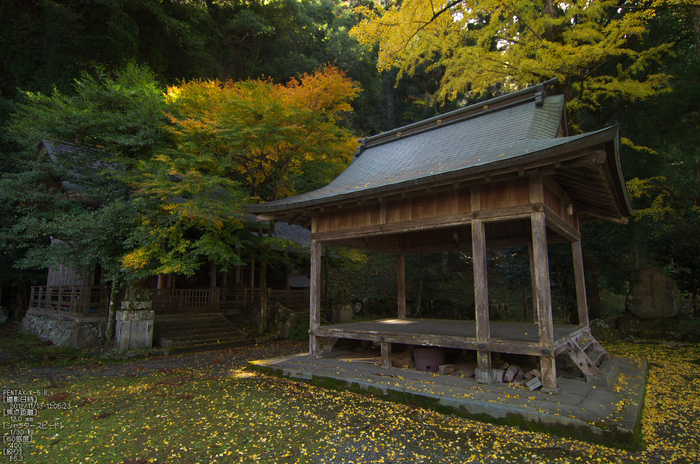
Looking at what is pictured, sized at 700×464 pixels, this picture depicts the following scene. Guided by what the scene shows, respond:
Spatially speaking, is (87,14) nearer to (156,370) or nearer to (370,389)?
(156,370)

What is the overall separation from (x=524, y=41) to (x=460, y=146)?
7.33 metres

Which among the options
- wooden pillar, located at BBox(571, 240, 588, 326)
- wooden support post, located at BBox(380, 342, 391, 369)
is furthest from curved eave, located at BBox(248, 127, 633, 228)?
wooden support post, located at BBox(380, 342, 391, 369)

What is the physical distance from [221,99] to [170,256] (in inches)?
200

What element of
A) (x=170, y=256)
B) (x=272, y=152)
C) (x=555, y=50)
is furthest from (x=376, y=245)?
(x=555, y=50)

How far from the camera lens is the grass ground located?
370 cm

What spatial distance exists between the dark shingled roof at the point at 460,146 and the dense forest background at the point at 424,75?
8.09 feet

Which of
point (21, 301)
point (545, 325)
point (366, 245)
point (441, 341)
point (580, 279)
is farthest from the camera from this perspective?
point (21, 301)

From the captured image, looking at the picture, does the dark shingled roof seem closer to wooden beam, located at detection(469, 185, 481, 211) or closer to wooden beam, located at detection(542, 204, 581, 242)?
wooden beam, located at detection(469, 185, 481, 211)

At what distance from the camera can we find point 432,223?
6324 millimetres

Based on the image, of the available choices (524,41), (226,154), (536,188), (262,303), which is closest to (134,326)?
(262,303)

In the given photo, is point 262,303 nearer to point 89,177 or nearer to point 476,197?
point 89,177

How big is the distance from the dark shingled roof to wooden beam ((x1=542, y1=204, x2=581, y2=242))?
3.66 feet

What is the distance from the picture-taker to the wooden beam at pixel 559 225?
5629 millimetres

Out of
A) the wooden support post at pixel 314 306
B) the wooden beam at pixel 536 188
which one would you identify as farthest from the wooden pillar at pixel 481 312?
the wooden support post at pixel 314 306
